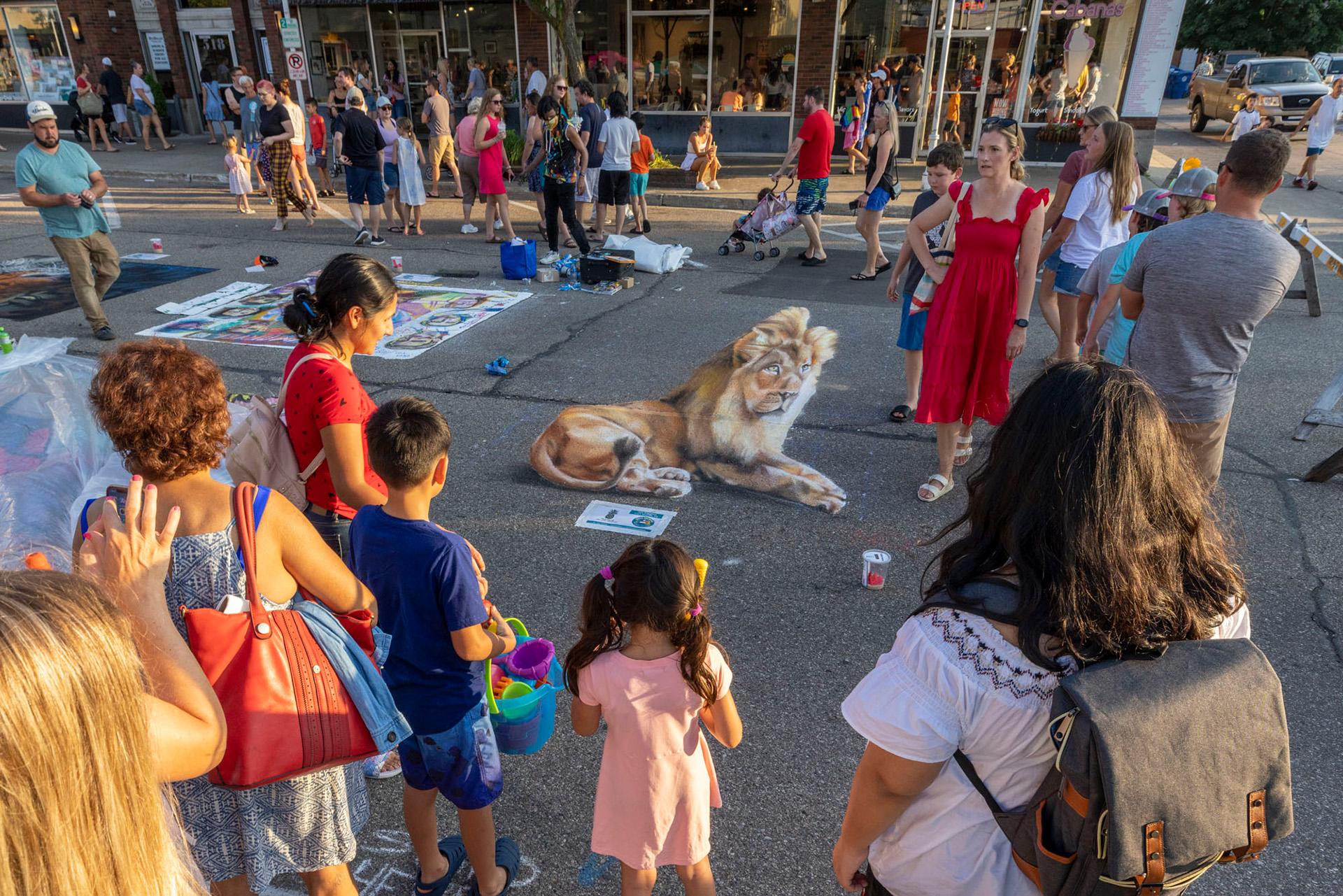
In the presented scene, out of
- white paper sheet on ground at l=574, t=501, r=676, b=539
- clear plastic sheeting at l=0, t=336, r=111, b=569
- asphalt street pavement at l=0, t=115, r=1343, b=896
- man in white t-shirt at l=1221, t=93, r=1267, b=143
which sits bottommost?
white paper sheet on ground at l=574, t=501, r=676, b=539

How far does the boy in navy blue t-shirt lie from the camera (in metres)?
2.14

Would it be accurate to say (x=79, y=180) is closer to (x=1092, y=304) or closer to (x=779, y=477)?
(x=779, y=477)

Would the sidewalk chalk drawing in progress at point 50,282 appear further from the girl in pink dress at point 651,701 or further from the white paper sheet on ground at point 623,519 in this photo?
the girl in pink dress at point 651,701

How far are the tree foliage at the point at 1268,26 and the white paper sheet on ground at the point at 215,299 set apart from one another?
1356 inches

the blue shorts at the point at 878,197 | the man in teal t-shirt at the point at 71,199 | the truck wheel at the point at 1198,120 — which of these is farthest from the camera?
the truck wheel at the point at 1198,120

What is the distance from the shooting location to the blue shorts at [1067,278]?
20.2 feet

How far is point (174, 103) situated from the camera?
2225cm

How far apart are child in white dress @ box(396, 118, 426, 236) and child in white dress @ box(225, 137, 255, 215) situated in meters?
2.97

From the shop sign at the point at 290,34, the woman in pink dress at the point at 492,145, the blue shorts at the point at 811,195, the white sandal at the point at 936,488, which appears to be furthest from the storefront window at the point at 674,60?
the white sandal at the point at 936,488

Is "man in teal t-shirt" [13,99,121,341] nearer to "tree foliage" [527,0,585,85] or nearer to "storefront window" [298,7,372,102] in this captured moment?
"tree foliage" [527,0,585,85]

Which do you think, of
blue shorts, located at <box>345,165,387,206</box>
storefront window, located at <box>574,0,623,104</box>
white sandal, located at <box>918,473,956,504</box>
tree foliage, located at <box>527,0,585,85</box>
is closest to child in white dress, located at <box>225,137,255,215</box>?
blue shorts, located at <box>345,165,387,206</box>

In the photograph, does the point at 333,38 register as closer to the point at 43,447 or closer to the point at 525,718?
the point at 43,447

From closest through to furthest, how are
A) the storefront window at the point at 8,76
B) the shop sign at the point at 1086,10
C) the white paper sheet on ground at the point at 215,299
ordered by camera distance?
1. the white paper sheet on ground at the point at 215,299
2. the shop sign at the point at 1086,10
3. the storefront window at the point at 8,76

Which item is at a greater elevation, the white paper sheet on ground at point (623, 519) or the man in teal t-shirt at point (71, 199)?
the man in teal t-shirt at point (71, 199)
